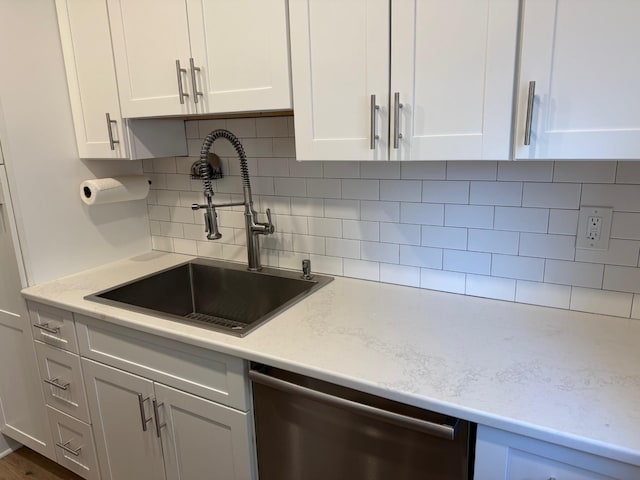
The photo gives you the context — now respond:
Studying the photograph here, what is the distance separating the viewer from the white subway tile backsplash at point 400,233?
162cm

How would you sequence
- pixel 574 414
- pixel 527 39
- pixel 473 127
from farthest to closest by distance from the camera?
pixel 473 127, pixel 527 39, pixel 574 414

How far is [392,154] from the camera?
1272 mm

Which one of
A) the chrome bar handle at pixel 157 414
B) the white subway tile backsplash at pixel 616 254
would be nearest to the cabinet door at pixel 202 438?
the chrome bar handle at pixel 157 414

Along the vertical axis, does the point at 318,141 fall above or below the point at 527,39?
below

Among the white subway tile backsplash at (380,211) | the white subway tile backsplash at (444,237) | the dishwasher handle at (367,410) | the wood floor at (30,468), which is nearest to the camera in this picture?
the dishwasher handle at (367,410)

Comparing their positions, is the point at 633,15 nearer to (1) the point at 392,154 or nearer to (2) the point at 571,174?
(2) the point at 571,174

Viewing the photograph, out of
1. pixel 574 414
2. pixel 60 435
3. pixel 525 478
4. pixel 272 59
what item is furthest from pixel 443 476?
pixel 60 435

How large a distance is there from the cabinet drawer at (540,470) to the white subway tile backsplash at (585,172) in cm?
79

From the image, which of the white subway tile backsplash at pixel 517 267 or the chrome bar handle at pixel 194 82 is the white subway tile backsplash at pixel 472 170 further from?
the chrome bar handle at pixel 194 82

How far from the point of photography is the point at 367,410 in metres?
1.10

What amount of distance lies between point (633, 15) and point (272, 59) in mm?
910

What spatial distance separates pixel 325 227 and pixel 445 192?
50cm

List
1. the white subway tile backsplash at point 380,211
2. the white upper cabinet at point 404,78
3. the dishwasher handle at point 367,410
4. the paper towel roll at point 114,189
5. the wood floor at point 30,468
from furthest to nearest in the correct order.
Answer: the wood floor at point 30,468 → the paper towel roll at point 114,189 → the white subway tile backsplash at point 380,211 → the white upper cabinet at point 404,78 → the dishwasher handle at point 367,410

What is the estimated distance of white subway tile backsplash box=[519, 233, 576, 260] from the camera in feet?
4.53
